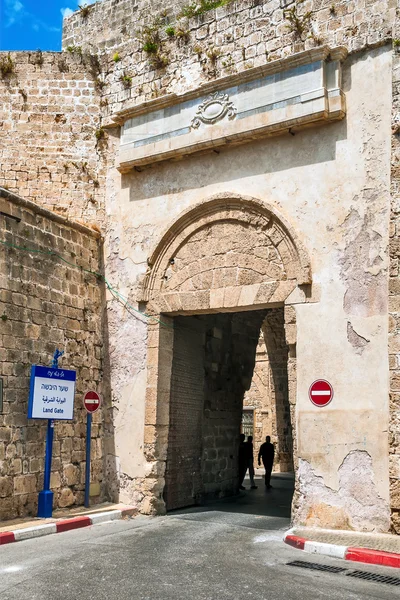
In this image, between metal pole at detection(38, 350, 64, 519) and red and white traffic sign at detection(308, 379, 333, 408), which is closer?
red and white traffic sign at detection(308, 379, 333, 408)

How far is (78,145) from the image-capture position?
422 inches

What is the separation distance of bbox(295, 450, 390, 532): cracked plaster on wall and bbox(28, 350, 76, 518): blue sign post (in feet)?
10.3

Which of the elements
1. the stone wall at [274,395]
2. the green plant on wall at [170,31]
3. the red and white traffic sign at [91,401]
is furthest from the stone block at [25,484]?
the stone wall at [274,395]

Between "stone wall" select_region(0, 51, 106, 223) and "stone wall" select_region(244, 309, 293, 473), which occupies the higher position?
"stone wall" select_region(0, 51, 106, 223)

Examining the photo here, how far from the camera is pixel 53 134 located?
423 inches

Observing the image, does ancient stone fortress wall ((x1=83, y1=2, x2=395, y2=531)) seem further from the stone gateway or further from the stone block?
the stone block

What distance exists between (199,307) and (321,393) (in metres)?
2.17

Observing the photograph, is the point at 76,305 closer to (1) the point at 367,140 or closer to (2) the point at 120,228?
(2) the point at 120,228

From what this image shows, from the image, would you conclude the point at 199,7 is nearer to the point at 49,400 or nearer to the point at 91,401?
the point at 91,401

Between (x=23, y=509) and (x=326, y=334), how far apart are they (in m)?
4.34

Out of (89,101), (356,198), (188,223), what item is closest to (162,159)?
(188,223)

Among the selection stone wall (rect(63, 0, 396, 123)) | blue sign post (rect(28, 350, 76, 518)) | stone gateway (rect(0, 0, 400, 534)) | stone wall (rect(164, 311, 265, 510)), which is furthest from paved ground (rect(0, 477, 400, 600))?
stone wall (rect(63, 0, 396, 123))

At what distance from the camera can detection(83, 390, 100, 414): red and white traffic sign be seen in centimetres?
923

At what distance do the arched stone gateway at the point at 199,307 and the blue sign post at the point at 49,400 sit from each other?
3.84ft
